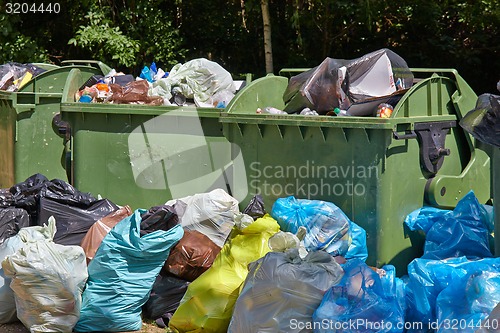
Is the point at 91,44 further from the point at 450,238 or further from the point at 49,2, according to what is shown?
A: the point at 450,238

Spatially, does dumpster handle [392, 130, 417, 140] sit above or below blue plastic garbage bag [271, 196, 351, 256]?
above

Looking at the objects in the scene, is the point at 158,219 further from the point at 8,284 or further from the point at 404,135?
the point at 404,135

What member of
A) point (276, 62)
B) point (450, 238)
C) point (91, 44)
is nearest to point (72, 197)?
point (450, 238)

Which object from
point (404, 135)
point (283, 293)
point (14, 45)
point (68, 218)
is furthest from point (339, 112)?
point (14, 45)

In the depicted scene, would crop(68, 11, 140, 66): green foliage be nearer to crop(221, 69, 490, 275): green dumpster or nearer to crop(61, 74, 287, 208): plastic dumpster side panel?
crop(61, 74, 287, 208): plastic dumpster side panel

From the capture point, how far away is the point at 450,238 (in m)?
4.60

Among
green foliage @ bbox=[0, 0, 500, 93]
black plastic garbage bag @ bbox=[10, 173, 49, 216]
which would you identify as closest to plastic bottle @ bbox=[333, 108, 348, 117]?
black plastic garbage bag @ bbox=[10, 173, 49, 216]

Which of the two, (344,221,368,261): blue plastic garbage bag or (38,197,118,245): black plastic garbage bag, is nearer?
(344,221,368,261): blue plastic garbage bag

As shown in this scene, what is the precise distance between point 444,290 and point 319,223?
3.36 ft

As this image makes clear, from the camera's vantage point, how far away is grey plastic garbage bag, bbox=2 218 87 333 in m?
4.52

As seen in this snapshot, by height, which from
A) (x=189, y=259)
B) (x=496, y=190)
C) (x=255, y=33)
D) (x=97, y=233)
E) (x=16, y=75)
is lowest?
(x=189, y=259)

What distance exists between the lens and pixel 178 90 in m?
6.14

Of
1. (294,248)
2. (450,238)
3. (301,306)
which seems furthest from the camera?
(450,238)

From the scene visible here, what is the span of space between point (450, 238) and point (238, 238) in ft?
4.15
